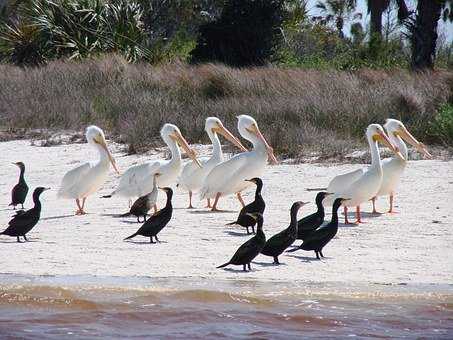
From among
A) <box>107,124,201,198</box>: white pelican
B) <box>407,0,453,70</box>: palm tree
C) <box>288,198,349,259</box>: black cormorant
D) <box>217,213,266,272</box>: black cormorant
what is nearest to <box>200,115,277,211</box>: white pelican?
<box>107,124,201,198</box>: white pelican

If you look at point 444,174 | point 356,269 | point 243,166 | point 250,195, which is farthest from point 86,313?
point 444,174

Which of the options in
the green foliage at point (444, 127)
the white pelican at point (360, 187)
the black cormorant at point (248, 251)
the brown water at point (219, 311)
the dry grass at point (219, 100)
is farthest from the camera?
the dry grass at point (219, 100)

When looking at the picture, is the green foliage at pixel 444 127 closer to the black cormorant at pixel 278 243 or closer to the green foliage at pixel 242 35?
the black cormorant at pixel 278 243

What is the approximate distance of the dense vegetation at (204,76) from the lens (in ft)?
58.0

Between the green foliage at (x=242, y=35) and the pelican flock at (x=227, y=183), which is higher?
the green foliage at (x=242, y=35)

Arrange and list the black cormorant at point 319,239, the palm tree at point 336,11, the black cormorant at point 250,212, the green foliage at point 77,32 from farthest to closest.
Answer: the palm tree at point 336,11, the green foliage at point 77,32, the black cormorant at point 250,212, the black cormorant at point 319,239

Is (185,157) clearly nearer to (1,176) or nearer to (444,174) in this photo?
(1,176)

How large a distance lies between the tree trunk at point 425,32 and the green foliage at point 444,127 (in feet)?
29.4

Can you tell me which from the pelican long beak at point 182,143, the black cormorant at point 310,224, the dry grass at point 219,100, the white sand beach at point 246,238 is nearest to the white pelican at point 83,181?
the white sand beach at point 246,238

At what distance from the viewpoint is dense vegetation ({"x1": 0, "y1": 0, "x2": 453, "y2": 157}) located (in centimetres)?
1767

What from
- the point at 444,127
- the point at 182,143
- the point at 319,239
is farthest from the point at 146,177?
the point at 444,127

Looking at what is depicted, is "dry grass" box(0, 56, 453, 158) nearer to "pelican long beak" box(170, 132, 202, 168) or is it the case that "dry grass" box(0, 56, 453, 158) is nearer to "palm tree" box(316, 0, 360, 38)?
"pelican long beak" box(170, 132, 202, 168)

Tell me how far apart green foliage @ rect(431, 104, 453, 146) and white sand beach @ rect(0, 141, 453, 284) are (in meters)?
1.57

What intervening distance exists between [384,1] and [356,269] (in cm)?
2605
